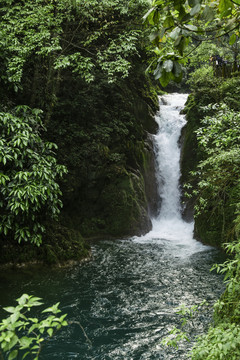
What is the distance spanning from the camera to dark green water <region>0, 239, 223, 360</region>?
15.8ft

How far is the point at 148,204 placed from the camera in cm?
1432

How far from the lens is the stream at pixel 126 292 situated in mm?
4832

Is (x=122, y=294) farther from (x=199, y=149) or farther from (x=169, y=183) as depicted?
(x=169, y=183)

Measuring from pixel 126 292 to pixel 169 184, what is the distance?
8.48m

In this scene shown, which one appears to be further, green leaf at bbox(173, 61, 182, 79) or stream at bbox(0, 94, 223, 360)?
stream at bbox(0, 94, 223, 360)

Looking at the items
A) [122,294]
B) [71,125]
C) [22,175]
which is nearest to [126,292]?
[122,294]

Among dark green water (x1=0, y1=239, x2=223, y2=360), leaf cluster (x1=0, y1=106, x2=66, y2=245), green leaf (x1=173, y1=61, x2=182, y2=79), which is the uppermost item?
green leaf (x1=173, y1=61, x2=182, y2=79)

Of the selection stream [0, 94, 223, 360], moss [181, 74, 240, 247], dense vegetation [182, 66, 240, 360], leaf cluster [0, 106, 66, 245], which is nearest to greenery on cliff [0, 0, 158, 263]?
leaf cluster [0, 106, 66, 245]

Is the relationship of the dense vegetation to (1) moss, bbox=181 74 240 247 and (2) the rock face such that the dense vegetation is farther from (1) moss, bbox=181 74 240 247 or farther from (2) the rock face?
(2) the rock face

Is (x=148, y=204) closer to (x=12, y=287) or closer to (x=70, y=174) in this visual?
(x=70, y=174)

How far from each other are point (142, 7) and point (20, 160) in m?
7.43

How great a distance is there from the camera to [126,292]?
6965 mm

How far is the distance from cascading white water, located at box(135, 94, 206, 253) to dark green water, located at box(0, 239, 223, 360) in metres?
2.02

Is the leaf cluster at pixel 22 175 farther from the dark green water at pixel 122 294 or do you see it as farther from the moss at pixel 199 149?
the moss at pixel 199 149
